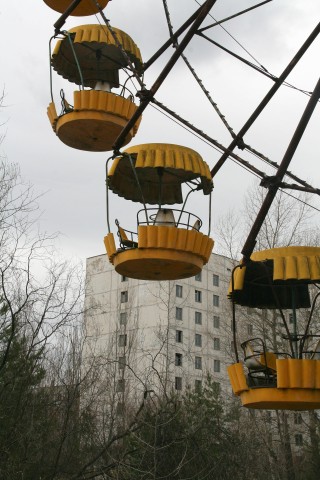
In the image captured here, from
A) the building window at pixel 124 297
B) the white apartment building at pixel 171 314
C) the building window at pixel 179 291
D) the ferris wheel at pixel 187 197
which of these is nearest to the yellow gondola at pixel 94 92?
the ferris wheel at pixel 187 197

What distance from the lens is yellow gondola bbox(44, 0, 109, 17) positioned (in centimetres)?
889

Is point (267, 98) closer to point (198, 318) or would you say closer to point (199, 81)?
point (199, 81)

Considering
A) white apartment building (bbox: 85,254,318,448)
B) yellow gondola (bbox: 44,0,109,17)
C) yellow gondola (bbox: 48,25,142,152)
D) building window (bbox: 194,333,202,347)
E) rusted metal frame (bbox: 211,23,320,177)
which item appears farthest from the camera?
building window (bbox: 194,333,202,347)

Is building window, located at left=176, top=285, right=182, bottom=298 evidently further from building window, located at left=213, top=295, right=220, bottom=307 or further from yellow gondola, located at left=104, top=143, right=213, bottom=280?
yellow gondola, located at left=104, top=143, right=213, bottom=280

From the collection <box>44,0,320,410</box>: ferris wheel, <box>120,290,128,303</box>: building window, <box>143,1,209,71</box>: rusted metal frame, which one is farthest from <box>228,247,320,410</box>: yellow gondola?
<box>120,290,128,303</box>: building window

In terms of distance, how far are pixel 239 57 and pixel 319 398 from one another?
3.61 meters

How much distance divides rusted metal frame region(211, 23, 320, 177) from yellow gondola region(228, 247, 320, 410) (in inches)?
44.0

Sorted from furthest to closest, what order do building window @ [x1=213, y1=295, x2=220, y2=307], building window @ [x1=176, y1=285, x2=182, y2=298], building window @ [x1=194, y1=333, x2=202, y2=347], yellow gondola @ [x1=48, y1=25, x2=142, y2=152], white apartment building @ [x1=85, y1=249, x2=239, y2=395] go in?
building window @ [x1=213, y1=295, x2=220, y2=307]
building window @ [x1=176, y1=285, x2=182, y2=298]
building window @ [x1=194, y1=333, x2=202, y2=347]
white apartment building @ [x1=85, y1=249, x2=239, y2=395]
yellow gondola @ [x1=48, y1=25, x2=142, y2=152]

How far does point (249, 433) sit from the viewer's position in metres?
21.6

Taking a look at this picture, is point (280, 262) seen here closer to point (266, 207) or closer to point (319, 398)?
point (266, 207)

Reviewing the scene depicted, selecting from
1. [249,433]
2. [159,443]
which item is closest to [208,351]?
[249,433]

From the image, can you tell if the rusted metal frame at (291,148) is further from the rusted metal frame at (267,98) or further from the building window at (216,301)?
the building window at (216,301)

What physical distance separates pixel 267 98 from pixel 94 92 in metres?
1.90

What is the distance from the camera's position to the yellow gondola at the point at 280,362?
604cm
